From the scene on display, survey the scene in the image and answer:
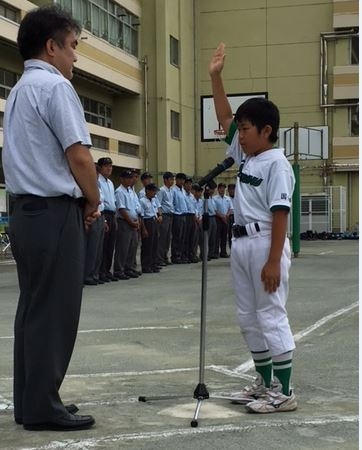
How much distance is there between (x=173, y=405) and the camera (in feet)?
13.8

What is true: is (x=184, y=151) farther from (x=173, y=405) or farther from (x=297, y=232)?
(x=173, y=405)

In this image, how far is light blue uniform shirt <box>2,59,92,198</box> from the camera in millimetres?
3531

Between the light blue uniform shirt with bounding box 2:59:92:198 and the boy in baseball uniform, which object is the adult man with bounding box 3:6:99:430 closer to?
the light blue uniform shirt with bounding box 2:59:92:198

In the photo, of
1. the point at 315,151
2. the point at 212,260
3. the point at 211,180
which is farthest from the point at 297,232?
the point at 211,180

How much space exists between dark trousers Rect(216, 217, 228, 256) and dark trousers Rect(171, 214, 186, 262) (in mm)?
1690

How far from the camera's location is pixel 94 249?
10.7 metres

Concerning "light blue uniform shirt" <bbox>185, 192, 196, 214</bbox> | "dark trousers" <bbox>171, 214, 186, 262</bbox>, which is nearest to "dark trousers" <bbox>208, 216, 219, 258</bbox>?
"light blue uniform shirt" <bbox>185, 192, 196, 214</bbox>

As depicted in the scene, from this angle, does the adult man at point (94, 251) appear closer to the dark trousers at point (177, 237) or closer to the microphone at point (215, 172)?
the dark trousers at point (177, 237)

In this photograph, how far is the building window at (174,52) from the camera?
2908 centimetres

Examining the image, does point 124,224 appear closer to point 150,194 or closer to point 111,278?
point 111,278

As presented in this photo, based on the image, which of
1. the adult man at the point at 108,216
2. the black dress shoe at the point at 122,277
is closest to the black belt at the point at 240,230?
the adult man at the point at 108,216

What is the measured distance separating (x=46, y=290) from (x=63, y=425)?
0.77 meters

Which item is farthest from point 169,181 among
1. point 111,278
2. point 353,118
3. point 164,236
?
point 353,118

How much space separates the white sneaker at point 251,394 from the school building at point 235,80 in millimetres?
Answer: 21871
